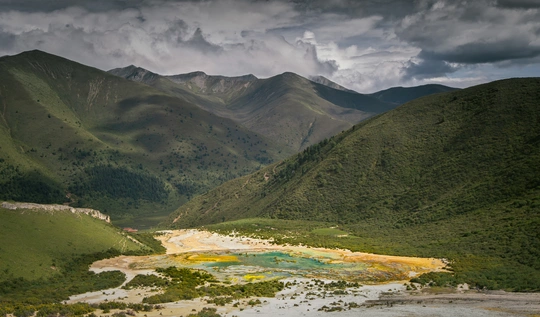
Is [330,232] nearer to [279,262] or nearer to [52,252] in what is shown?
[279,262]

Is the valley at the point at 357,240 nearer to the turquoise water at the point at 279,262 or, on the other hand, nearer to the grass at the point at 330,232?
the turquoise water at the point at 279,262

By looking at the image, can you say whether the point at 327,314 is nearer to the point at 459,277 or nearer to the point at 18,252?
the point at 459,277

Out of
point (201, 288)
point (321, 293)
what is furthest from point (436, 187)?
point (201, 288)

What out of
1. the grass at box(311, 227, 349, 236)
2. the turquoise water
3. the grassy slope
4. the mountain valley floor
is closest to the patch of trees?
the mountain valley floor

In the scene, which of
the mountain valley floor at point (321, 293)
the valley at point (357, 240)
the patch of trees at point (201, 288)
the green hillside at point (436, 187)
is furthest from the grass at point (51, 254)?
the green hillside at point (436, 187)

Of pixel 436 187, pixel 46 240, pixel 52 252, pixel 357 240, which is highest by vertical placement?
pixel 436 187
